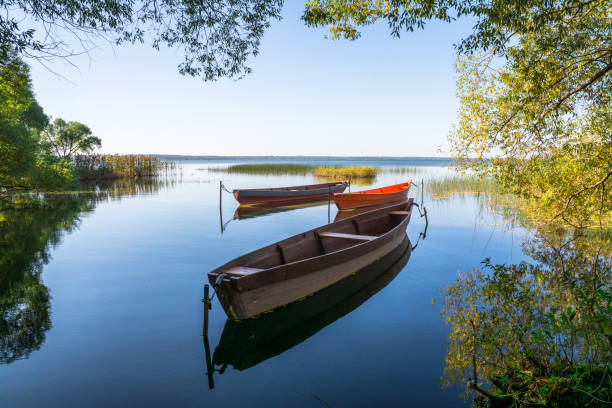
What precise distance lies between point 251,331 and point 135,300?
9.10 ft

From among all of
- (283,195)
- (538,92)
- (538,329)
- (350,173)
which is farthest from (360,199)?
(350,173)

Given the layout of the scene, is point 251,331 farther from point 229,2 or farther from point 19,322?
point 229,2

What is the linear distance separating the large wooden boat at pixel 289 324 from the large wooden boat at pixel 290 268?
0.91 ft

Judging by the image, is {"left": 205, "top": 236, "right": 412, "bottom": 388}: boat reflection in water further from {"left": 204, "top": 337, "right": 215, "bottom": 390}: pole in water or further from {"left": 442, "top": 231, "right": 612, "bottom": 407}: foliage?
{"left": 442, "top": 231, "right": 612, "bottom": 407}: foliage

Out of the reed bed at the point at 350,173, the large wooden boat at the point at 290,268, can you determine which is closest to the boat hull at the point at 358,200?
the large wooden boat at the point at 290,268

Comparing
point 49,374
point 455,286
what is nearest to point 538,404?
point 455,286

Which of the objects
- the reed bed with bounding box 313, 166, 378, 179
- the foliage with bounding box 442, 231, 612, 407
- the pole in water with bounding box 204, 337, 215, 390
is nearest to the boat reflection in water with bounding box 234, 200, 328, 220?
the foliage with bounding box 442, 231, 612, 407

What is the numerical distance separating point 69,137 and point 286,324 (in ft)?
131

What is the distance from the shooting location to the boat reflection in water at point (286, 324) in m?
4.85

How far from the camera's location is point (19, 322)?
562cm

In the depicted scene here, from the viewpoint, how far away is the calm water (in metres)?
4.01

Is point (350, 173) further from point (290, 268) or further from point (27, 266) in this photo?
point (290, 268)

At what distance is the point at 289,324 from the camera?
225 inches

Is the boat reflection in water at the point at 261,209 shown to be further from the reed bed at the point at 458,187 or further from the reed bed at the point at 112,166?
the reed bed at the point at 112,166
